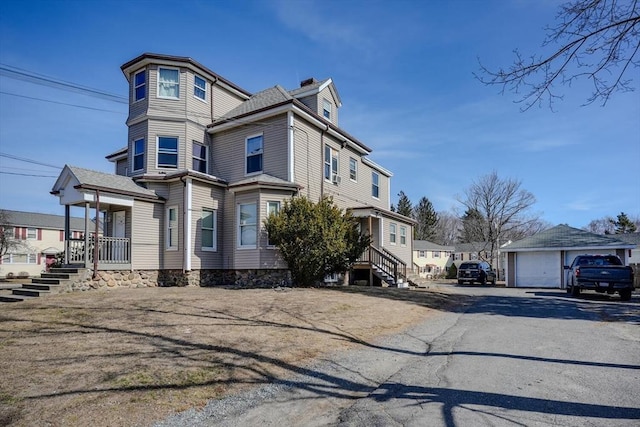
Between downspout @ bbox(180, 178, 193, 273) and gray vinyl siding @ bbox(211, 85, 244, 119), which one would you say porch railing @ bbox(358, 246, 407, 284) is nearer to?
downspout @ bbox(180, 178, 193, 273)

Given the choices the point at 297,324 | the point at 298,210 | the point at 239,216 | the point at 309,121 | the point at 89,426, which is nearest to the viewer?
the point at 89,426

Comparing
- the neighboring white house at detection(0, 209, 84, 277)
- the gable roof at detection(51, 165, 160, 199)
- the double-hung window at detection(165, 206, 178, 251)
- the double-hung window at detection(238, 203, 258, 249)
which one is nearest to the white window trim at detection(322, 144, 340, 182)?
the double-hung window at detection(238, 203, 258, 249)

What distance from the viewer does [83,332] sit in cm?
766

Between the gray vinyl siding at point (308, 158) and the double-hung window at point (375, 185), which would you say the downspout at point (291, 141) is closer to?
the gray vinyl siding at point (308, 158)

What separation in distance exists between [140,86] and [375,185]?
1458cm

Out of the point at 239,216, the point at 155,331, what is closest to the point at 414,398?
the point at 155,331

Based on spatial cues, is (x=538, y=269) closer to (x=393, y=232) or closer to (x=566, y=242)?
(x=566, y=242)

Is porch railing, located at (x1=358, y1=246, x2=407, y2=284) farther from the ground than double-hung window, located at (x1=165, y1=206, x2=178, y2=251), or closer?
closer

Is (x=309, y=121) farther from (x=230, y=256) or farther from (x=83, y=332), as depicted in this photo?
(x=83, y=332)

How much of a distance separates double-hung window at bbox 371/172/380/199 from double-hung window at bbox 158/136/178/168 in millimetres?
12275

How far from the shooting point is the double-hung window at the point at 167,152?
18.8m

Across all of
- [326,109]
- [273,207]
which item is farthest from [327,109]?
[273,207]

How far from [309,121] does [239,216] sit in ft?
17.6

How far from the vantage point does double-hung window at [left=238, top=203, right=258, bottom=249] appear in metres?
17.1
